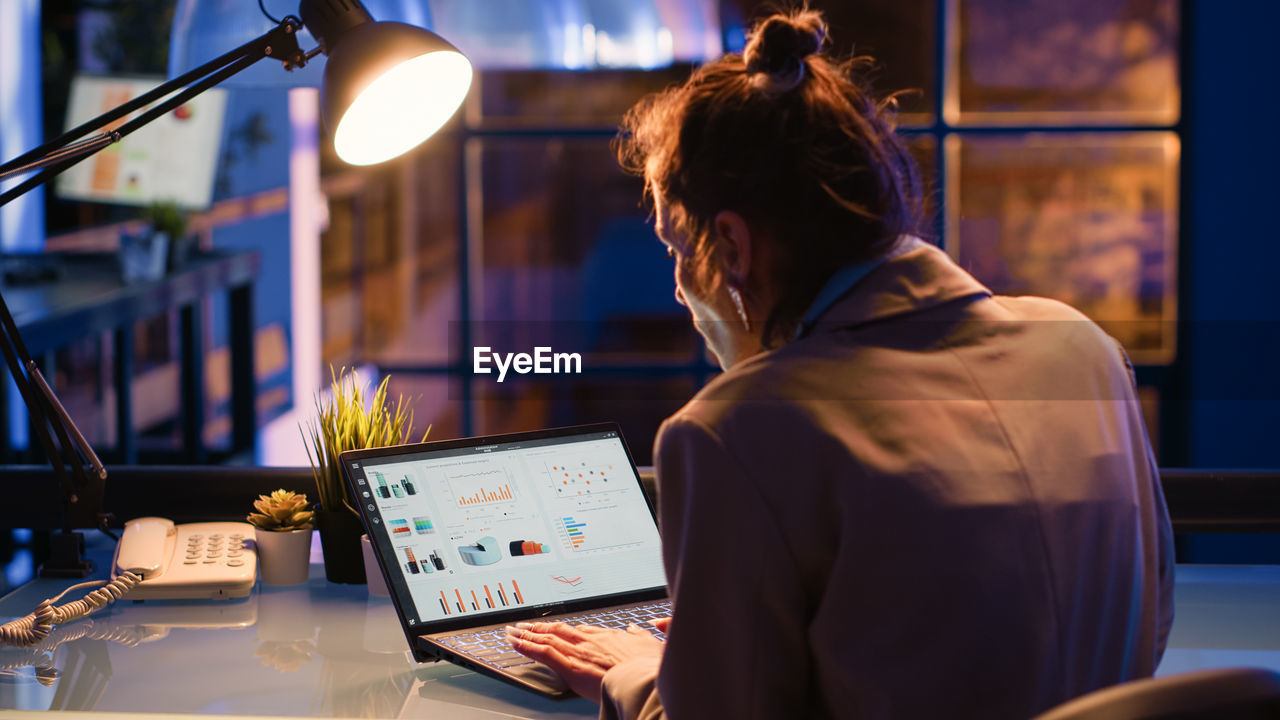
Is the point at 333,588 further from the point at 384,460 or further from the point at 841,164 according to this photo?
the point at 841,164

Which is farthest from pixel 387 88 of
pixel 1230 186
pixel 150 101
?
pixel 1230 186

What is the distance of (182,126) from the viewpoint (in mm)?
4086

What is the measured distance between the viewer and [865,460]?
0.74m


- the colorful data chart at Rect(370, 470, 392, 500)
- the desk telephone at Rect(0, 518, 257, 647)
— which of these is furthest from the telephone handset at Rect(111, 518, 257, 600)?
the colorful data chart at Rect(370, 470, 392, 500)

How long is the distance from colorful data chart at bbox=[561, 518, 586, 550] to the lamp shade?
51cm

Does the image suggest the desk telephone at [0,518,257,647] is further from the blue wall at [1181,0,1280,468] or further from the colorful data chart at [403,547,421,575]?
the blue wall at [1181,0,1280,468]

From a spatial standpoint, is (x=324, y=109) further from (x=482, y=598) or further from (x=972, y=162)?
(x=972, y=162)

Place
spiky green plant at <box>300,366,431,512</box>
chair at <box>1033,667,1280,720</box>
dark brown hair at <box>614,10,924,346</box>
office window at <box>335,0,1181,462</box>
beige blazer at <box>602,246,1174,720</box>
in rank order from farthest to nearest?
office window at <box>335,0,1181,462</box>
spiky green plant at <box>300,366,431,512</box>
dark brown hair at <box>614,10,924,346</box>
beige blazer at <box>602,246,1174,720</box>
chair at <box>1033,667,1280,720</box>

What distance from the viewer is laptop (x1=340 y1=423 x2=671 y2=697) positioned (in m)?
1.26

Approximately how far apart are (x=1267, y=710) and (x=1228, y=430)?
3.69 meters

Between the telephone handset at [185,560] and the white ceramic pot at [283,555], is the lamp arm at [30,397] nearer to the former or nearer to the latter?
the telephone handset at [185,560]

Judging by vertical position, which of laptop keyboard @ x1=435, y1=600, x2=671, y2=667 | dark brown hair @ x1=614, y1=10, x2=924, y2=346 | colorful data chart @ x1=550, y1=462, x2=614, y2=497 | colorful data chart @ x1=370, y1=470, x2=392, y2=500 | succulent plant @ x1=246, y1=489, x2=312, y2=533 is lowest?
laptop keyboard @ x1=435, y1=600, x2=671, y2=667

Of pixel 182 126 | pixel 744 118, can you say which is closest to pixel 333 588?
pixel 744 118

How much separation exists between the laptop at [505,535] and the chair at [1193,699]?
0.64 meters
